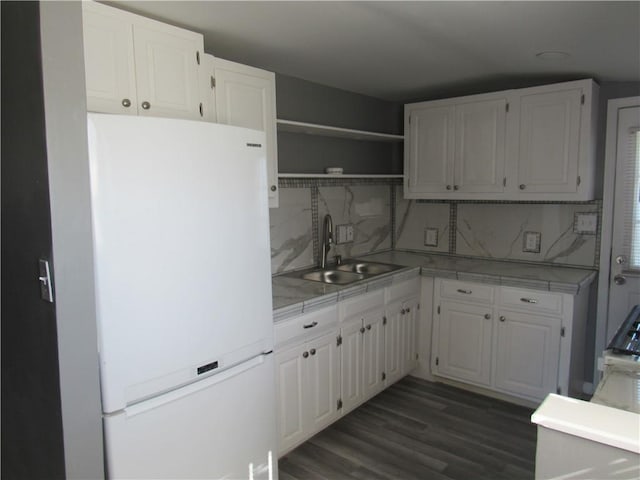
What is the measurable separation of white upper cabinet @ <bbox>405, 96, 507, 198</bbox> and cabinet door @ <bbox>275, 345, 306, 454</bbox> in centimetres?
180

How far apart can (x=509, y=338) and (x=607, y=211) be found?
3.63 feet

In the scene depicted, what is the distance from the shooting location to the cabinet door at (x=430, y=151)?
3.43 m

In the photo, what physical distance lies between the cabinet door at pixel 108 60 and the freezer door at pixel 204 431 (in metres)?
1.11

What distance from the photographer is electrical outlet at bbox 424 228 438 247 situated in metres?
3.88

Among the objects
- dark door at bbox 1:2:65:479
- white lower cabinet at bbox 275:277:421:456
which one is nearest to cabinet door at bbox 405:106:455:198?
white lower cabinet at bbox 275:277:421:456

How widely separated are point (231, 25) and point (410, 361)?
2.56 metres

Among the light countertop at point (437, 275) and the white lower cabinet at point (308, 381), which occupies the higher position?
the light countertop at point (437, 275)

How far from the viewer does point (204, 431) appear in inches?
69.8

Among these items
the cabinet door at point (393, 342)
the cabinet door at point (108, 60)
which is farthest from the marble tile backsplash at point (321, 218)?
the cabinet door at point (108, 60)

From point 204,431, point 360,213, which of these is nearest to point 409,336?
point 360,213

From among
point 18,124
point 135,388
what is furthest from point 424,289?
point 18,124

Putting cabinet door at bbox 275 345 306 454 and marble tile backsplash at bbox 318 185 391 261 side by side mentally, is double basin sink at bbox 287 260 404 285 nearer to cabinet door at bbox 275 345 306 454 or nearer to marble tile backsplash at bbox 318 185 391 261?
marble tile backsplash at bbox 318 185 391 261

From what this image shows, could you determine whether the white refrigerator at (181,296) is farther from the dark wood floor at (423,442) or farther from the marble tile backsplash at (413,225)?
the marble tile backsplash at (413,225)

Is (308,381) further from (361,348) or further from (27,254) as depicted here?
(27,254)
